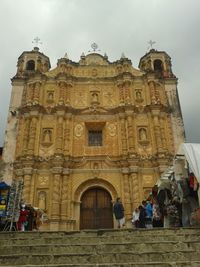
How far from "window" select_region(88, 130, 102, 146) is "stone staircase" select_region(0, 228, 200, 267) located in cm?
1104

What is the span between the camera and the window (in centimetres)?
1845

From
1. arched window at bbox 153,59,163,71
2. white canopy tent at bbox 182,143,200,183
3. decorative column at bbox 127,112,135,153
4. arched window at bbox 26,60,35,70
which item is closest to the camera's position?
white canopy tent at bbox 182,143,200,183

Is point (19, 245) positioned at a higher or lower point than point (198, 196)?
lower

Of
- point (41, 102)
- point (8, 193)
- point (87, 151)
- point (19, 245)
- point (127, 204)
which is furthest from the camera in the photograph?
point (41, 102)

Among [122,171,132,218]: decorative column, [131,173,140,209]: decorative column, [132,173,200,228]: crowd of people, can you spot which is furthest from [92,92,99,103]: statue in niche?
[132,173,200,228]: crowd of people

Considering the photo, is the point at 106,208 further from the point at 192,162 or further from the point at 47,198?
the point at 192,162

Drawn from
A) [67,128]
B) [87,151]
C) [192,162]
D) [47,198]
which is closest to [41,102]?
[67,128]

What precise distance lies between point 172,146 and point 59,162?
6.38 metres

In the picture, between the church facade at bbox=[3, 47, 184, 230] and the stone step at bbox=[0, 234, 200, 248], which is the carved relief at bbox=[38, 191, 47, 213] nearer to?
the church facade at bbox=[3, 47, 184, 230]

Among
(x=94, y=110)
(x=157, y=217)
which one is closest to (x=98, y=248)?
(x=157, y=217)

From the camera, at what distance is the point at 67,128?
18156 millimetres

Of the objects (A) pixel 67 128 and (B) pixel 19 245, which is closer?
(B) pixel 19 245

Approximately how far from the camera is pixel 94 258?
645 centimetres

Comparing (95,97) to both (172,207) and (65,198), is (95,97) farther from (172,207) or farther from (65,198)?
(172,207)
